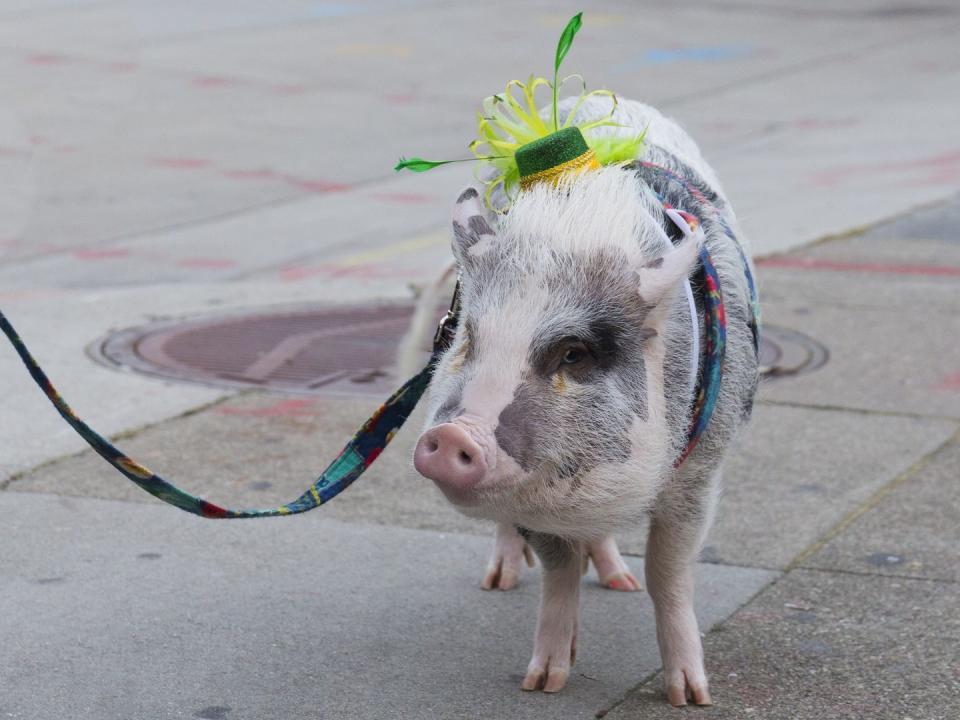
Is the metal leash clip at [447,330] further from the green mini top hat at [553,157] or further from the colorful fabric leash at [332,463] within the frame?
the green mini top hat at [553,157]

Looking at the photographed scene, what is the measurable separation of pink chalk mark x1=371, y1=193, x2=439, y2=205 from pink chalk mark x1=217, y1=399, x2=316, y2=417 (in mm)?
4724

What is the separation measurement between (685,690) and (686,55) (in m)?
15.2

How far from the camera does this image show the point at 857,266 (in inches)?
346

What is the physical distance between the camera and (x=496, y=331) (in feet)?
11.1

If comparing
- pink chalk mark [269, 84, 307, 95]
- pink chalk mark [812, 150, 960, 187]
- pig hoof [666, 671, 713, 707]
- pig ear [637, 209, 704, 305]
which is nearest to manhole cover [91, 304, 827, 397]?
pig hoof [666, 671, 713, 707]

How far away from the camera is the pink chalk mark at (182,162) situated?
1185cm

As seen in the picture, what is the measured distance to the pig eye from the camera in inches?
133

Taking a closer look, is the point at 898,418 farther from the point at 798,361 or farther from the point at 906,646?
the point at 906,646

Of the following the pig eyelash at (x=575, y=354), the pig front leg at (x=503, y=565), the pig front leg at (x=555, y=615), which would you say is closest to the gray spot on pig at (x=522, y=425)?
the pig eyelash at (x=575, y=354)

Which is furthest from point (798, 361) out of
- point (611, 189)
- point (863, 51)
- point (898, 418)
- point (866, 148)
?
point (863, 51)

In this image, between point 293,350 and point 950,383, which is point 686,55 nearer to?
point 293,350

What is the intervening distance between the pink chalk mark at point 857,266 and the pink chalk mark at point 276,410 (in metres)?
3.37

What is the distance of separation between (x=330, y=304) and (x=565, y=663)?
4232 mm

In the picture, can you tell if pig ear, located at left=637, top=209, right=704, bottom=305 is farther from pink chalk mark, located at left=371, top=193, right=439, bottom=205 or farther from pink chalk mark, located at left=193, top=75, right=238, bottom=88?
pink chalk mark, located at left=193, top=75, right=238, bottom=88
